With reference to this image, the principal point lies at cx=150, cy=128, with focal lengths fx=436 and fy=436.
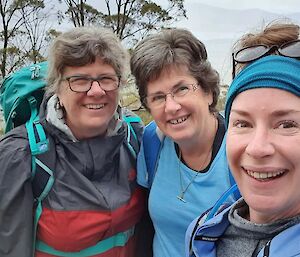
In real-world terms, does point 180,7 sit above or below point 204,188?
above

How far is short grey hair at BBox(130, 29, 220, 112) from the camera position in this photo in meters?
1.75

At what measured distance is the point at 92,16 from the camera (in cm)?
1367

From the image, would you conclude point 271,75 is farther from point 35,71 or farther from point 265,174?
point 35,71

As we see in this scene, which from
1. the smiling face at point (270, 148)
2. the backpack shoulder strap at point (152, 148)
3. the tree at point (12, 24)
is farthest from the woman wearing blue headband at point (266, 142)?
the tree at point (12, 24)

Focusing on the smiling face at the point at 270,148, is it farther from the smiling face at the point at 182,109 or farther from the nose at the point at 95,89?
the nose at the point at 95,89

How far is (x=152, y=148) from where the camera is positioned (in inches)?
75.8

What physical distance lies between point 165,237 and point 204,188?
0.92 ft

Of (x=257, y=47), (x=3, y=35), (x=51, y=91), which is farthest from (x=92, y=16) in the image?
(x=257, y=47)

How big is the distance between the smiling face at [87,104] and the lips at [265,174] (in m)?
0.98

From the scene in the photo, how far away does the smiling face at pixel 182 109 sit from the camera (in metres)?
1.76

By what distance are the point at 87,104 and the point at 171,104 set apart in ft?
1.25

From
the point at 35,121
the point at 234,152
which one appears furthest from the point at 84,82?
the point at 234,152

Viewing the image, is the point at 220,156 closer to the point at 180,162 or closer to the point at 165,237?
the point at 180,162

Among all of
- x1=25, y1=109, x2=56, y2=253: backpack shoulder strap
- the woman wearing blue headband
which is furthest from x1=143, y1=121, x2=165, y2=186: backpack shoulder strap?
the woman wearing blue headband
